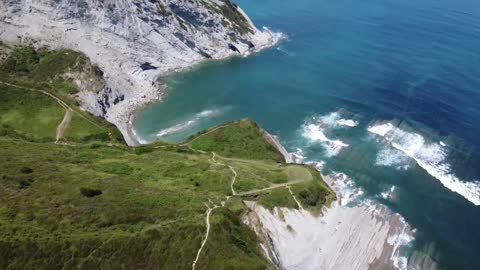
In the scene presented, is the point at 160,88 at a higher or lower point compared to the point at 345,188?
higher

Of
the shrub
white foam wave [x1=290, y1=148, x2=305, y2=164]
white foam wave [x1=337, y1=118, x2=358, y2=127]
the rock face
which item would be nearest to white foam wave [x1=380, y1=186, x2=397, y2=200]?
white foam wave [x1=290, y1=148, x2=305, y2=164]

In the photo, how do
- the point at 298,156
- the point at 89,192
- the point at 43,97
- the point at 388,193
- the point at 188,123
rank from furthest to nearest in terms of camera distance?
the point at 188,123
the point at 43,97
the point at 298,156
the point at 388,193
the point at 89,192

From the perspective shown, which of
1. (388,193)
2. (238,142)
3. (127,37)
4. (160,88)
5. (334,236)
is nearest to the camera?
(334,236)

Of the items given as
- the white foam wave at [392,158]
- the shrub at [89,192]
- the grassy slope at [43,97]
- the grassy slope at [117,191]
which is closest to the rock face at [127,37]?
the grassy slope at [43,97]


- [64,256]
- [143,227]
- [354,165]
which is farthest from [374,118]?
[64,256]

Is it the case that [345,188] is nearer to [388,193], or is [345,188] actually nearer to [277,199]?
[388,193]

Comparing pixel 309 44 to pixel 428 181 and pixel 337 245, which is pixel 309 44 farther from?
pixel 337 245

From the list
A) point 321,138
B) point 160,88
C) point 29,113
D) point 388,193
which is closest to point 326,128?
point 321,138
